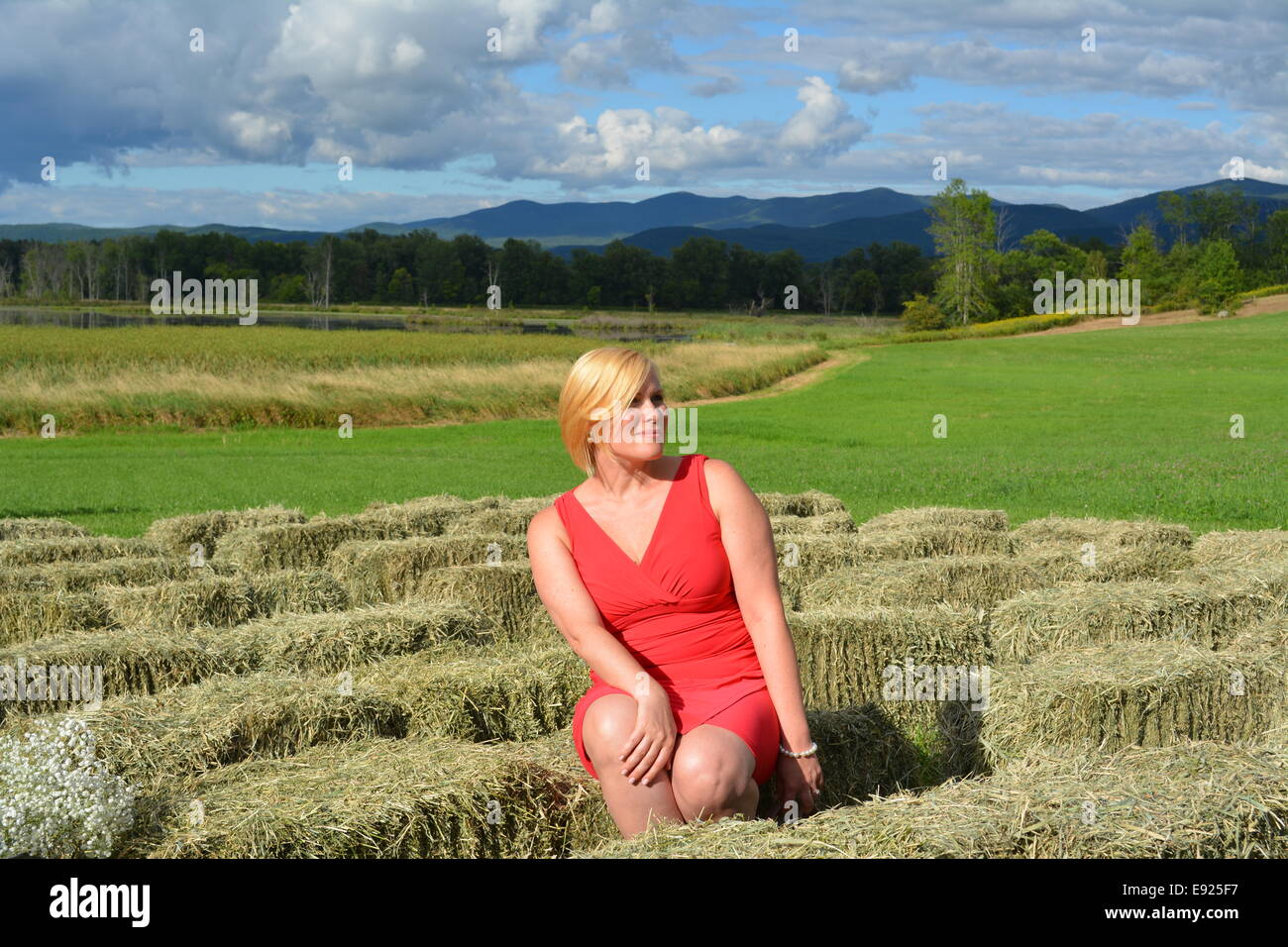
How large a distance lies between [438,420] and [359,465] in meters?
14.2

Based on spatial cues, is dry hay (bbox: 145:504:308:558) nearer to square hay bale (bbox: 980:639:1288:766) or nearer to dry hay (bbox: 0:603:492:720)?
dry hay (bbox: 0:603:492:720)

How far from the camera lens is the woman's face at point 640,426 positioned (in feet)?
15.5

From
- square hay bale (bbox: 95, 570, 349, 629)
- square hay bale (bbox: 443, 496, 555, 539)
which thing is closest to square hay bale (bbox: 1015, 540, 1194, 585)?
square hay bale (bbox: 443, 496, 555, 539)

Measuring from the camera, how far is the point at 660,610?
4.86m

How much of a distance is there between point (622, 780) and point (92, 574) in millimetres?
6924

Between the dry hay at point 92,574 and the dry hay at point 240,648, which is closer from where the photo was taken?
the dry hay at point 240,648

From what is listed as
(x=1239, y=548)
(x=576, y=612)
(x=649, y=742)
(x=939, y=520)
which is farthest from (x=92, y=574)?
(x=1239, y=548)

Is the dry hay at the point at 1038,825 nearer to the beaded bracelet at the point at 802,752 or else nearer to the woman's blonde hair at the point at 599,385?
the beaded bracelet at the point at 802,752

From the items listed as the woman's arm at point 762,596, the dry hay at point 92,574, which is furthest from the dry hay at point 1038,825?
the dry hay at point 92,574

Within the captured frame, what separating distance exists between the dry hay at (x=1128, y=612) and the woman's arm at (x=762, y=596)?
347 cm

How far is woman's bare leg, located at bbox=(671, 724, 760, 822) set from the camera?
4367 mm

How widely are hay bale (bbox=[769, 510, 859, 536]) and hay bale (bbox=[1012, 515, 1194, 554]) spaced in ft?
5.75

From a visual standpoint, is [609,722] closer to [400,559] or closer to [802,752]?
[802,752]

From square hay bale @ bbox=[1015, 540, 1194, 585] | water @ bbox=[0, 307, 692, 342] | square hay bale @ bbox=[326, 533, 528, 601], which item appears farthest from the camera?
water @ bbox=[0, 307, 692, 342]
